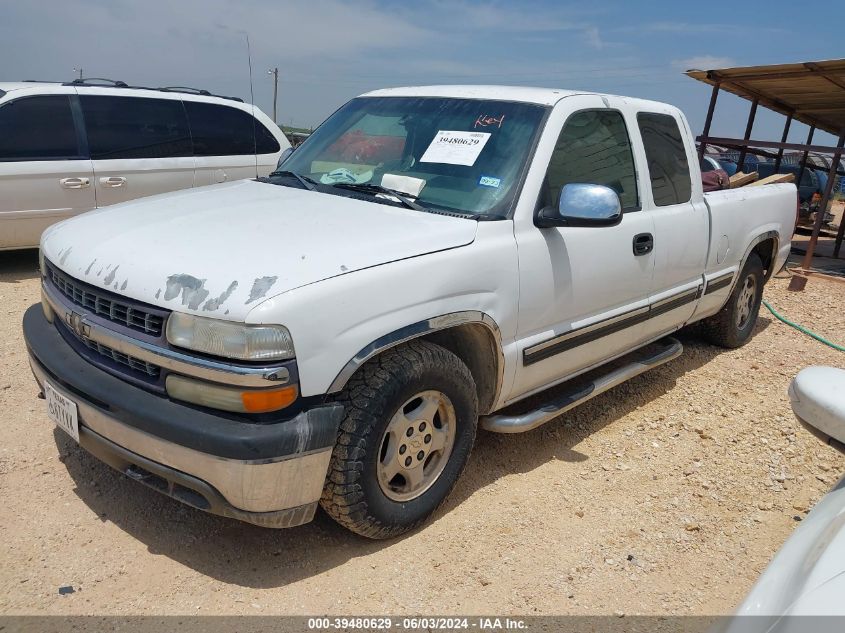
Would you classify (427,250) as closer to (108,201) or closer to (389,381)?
(389,381)

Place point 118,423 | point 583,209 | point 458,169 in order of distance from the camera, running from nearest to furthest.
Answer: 1. point 118,423
2. point 583,209
3. point 458,169

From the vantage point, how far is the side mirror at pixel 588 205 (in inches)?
120

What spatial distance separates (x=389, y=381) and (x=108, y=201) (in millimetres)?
5532

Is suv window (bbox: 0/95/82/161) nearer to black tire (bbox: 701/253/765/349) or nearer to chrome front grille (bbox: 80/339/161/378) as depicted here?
chrome front grille (bbox: 80/339/161/378)

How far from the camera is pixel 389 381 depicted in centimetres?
263

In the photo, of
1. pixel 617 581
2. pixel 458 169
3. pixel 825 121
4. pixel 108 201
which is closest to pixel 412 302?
pixel 458 169

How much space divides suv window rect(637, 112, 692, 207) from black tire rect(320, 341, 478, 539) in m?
1.94

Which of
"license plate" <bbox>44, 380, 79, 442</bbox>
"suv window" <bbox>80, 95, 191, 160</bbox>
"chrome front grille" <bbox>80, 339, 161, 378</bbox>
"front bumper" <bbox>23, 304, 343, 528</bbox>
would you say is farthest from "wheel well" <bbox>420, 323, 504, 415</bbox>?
"suv window" <bbox>80, 95, 191, 160</bbox>

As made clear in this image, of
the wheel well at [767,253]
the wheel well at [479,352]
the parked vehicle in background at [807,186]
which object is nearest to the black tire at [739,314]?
the wheel well at [767,253]

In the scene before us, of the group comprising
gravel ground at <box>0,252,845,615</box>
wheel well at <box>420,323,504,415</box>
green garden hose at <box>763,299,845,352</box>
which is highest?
wheel well at <box>420,323,504,415</box>

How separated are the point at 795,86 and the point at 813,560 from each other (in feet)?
32.6

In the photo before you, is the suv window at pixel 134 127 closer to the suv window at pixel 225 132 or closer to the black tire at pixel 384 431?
the suv window at pixel 225 132

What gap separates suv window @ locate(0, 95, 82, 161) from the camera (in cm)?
646

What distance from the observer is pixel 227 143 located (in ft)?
26.2
